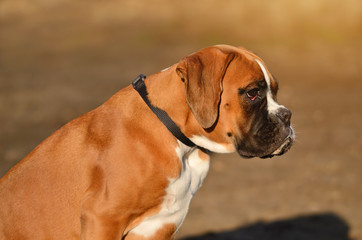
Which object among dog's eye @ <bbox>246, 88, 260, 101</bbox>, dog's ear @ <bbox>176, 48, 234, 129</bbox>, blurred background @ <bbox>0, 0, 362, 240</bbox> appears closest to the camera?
dog's ear @ <bbox>176, 48, 234, 129</bbox>

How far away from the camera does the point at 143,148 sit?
389 cm

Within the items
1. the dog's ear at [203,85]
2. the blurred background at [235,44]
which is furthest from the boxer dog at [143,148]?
the blurred background at [235,44]

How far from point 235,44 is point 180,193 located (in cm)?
1387

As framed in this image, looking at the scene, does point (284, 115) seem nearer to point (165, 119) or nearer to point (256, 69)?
point (256, 69)

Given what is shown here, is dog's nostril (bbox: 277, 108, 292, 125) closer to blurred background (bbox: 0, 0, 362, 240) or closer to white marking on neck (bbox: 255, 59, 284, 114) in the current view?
white marking on neck (bbox: 255, 59, 284, 114)

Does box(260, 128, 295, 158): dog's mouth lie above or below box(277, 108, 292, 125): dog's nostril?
below

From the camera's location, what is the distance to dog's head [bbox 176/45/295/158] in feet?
12.5

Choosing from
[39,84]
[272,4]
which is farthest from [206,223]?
[272,4]

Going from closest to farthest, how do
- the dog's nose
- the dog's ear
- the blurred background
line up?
the dog's ear, the dog's nose, the blurred background

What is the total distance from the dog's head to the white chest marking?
0.54 feet

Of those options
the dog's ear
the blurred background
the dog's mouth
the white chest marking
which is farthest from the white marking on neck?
the blurred background

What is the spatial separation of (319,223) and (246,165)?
7.33 ft

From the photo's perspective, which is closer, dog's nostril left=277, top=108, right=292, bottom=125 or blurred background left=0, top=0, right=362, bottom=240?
dog's nostril left=277, top=108, right=292, bottom=125

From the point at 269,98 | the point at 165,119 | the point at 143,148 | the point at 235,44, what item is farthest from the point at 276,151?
the point at 235,44
